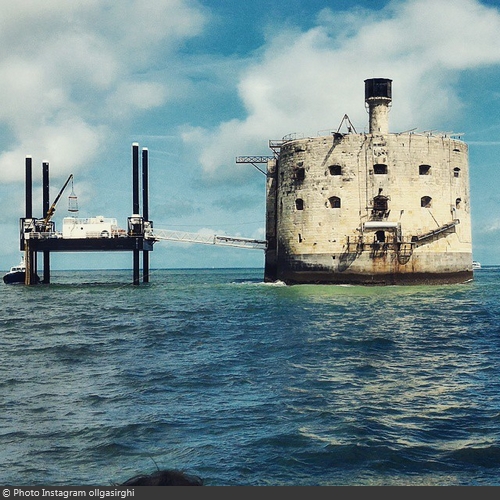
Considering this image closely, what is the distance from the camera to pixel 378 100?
1734 inches

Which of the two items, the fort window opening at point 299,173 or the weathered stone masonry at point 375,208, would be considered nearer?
the weathered stone masonry at point 375,208

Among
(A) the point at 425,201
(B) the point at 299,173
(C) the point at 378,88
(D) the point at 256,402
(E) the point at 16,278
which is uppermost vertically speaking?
(C) the point at 378,88

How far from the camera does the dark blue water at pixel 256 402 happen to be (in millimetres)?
8789

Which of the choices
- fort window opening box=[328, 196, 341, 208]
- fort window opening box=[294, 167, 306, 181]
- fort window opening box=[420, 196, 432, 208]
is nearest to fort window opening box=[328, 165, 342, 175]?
fort window opening box=[328, 196, 341, 208]

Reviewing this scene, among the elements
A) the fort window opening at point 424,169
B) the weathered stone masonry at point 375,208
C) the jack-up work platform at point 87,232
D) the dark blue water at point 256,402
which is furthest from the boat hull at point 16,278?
the dark blue water at point 256,402

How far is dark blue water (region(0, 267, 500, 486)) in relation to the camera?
8.79m

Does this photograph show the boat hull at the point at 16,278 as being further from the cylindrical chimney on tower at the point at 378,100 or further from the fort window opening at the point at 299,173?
the cylindrical chimney on tower at the point at 378,100

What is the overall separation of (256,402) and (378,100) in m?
35.1

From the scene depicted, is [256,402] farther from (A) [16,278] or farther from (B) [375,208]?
(A) [16,278]

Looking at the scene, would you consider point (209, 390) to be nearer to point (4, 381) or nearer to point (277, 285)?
point (4, 381)

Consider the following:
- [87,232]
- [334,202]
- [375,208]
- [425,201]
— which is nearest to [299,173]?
[334,202]

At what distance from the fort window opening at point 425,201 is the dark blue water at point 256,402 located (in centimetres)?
1955

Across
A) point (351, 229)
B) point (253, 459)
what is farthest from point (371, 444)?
point (351, 229)

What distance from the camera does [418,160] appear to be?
138 feet
